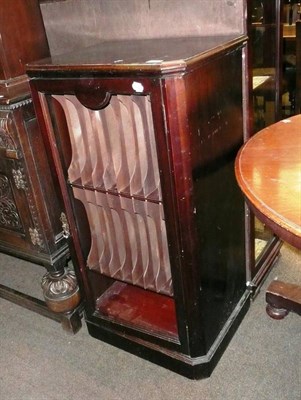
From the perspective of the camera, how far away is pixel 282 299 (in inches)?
68.2

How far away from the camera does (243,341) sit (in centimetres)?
173

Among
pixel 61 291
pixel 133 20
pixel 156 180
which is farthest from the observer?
pixel 61 291

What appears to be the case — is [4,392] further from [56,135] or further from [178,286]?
[56,135]

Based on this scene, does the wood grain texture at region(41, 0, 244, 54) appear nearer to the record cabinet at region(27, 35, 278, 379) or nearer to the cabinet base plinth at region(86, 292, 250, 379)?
the record cabinet at region(27, 35, 278, 379)

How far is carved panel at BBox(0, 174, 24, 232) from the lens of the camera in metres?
1.68

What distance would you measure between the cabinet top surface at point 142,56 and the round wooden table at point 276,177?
0.30 m

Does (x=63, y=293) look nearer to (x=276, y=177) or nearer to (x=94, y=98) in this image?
(x=94, y=98)

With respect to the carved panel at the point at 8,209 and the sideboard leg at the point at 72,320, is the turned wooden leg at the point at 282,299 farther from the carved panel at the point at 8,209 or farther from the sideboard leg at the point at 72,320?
the carved panel at the point at 8,209

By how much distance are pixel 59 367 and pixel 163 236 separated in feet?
2.50

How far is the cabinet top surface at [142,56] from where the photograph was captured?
1.09m

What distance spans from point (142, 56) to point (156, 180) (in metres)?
0.38

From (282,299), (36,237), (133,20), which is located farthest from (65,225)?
(282,299)

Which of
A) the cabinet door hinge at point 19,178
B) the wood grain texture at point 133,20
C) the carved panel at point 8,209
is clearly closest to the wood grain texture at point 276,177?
the wood grain texture at point 133,20

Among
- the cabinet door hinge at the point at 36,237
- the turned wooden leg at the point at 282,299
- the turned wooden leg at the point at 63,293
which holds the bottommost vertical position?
the turned wooden leg at the point at 282,299
